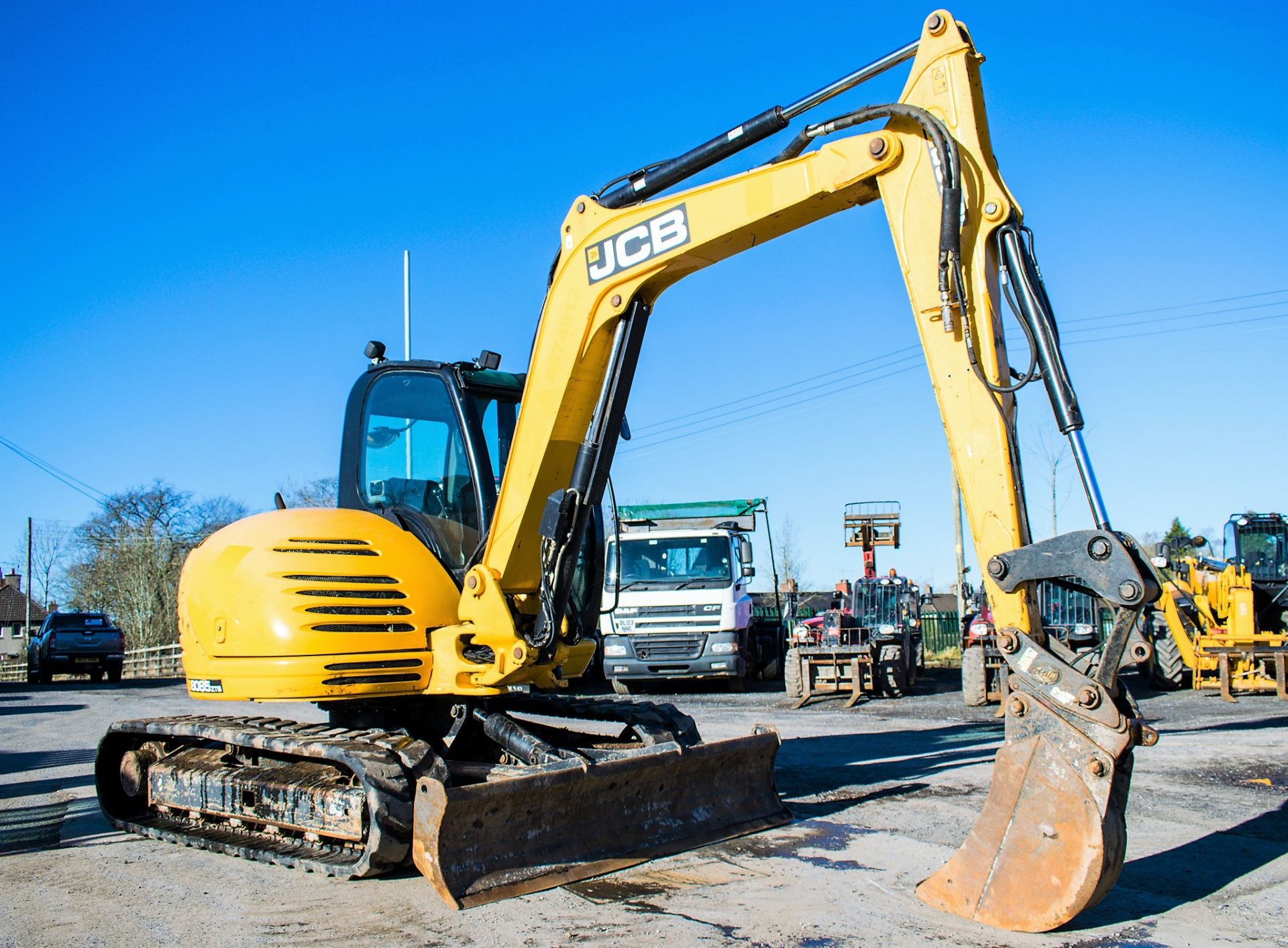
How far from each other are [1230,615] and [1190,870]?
39.9ft

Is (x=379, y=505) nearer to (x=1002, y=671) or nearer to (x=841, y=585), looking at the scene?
(x=1002, y=671)

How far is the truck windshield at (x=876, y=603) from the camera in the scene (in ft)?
58.2

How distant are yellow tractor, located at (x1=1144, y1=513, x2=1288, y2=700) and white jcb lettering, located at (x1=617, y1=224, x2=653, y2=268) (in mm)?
12005

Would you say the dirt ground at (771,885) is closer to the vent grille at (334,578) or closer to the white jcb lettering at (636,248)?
the vent grille at (334,578)

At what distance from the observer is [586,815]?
582cm

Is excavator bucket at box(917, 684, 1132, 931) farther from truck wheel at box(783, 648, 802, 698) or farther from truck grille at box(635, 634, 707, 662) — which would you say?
truck grille at box(635, 634, 707, 662)

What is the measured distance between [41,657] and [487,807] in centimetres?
2391

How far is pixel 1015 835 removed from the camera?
4406 millimetres

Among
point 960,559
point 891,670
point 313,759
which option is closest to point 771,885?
point 313,759

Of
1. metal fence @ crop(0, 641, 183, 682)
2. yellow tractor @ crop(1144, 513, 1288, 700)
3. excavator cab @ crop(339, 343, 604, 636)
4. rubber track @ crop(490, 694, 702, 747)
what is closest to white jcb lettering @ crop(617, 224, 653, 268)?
excavator cab @ crop(339, 343, 604, 636)

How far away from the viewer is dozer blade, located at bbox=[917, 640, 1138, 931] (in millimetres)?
4184

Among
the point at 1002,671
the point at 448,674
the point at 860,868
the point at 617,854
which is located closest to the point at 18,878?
the point at 448,674

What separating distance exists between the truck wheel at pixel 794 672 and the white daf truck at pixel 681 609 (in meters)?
0.97

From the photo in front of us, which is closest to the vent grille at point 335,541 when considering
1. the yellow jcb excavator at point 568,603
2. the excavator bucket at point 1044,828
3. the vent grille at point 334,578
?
the yellow jcb excavator at point 568,603
